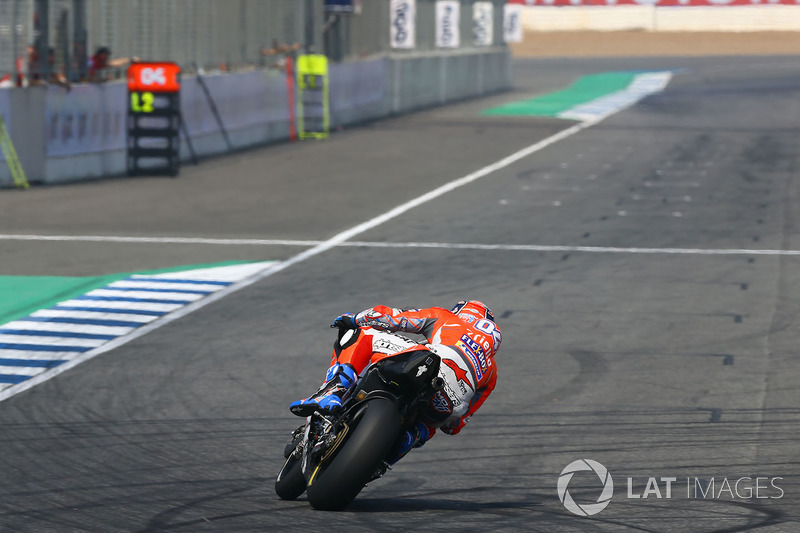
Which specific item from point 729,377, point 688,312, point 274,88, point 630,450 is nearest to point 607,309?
point 688,312

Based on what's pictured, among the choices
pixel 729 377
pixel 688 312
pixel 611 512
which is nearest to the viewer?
pixel 611 512

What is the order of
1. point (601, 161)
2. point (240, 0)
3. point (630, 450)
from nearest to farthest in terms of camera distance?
1. point (630, 450)
2. point (601, 161)
3. point (240, 0)

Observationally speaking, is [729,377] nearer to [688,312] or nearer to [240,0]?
[688,312]

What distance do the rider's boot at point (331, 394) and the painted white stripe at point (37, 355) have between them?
458cm

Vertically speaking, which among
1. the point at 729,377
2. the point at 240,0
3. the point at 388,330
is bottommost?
the point at 729,377

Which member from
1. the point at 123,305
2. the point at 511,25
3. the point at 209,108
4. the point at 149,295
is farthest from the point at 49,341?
the point at 511,25

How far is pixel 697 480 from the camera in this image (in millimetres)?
7672

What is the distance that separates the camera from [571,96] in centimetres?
4628

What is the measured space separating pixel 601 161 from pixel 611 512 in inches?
818

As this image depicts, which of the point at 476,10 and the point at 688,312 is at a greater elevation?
the point at 476,10

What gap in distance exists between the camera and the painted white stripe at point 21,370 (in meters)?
10.3

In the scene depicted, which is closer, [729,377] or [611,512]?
[611,512]
